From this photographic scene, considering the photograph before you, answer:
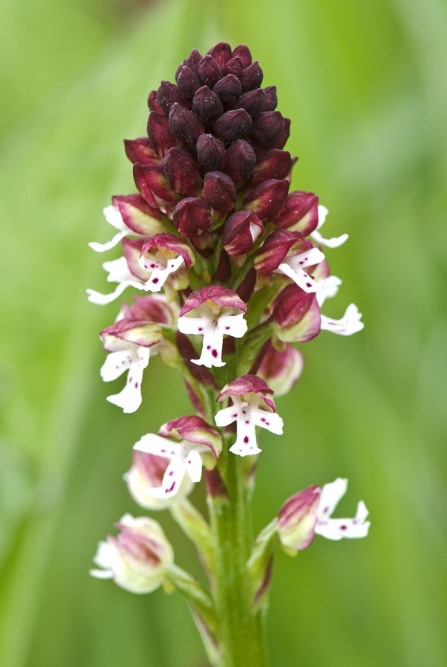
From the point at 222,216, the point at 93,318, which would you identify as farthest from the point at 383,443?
the point at 222,216

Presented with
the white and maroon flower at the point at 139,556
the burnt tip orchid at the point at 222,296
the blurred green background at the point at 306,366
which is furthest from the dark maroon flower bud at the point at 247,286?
the blurred green background at the point at 306,366

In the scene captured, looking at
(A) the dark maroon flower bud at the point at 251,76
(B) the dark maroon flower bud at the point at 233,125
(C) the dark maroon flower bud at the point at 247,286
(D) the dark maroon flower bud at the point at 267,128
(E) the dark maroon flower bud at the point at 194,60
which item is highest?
(E) the dark maroon flower bud at the point at 194,60

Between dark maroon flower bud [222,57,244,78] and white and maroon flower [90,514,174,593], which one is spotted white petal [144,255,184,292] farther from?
white and maroon flower [90,514,174,593]

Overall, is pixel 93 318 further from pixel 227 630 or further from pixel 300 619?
pixel 300 619

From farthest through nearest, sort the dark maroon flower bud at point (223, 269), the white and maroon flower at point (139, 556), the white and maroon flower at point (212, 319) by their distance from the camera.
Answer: the white and maroon flower at point (139, 556) → the dark maroon flower bud at point (223, 269) → the white and maroon flower at point (212, 319)

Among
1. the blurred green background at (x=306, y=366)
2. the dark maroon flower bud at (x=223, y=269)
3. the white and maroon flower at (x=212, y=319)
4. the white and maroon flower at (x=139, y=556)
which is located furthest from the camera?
the blurred green background at (x=306, y=366)

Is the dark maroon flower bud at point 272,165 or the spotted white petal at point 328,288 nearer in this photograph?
the dark maroon flower bud at point 272,165

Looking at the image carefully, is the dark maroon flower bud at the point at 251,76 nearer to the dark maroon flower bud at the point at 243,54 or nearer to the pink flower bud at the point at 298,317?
the dark maroon flower bud at the point at 243,54

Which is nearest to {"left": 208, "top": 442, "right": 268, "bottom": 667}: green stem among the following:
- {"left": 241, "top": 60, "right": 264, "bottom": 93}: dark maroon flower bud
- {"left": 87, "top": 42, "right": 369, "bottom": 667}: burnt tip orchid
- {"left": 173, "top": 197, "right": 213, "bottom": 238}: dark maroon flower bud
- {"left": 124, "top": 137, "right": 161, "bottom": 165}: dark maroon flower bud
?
{"left": 87, "top": 42, "right": 369, "bottom": 667}: burnt tip orchid
